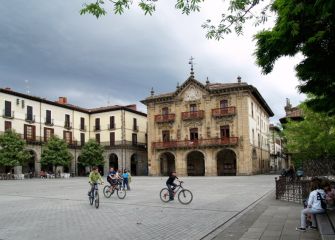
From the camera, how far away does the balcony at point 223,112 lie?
4756 cm

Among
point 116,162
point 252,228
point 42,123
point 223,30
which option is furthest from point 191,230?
point 116,162

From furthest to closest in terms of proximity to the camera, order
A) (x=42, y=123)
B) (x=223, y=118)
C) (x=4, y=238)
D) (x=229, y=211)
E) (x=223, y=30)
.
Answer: (x=42, y=123)
(x=223, y=118)
(x=229, y=211)
(x=4, y=238)
(x=223, y=30)

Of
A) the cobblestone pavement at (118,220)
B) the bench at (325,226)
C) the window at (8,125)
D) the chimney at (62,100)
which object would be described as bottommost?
the cobblestone pavement at (118,220)

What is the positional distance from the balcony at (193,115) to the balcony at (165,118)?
1421 millimetres

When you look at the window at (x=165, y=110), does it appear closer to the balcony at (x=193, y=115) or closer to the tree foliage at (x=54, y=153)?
the balcony at (x=193, y=115)

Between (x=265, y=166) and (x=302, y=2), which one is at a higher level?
(x=302, y=2)

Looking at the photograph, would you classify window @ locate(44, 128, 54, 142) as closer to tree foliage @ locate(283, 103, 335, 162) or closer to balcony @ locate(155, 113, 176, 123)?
balcony @ locate(155, 113, 176, 123)

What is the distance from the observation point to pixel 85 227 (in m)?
9.86

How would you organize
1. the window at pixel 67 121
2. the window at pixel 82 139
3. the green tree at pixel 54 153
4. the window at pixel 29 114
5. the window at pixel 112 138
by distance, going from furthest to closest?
the window at pixel 82 139 < the window at pixel 112 138 < the window at pixel 67 121 < the window at pixel 29 114 < the green tree at pixel 54 153

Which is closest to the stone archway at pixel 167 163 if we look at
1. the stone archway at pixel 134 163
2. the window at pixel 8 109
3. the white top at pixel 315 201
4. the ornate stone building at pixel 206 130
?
the ornate stone building at pixel 206 130

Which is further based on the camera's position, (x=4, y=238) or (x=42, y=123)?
(x=42, y=123)

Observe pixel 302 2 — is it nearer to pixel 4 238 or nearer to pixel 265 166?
pixel 4 238

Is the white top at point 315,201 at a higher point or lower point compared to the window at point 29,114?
lower

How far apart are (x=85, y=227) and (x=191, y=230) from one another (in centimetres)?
275
